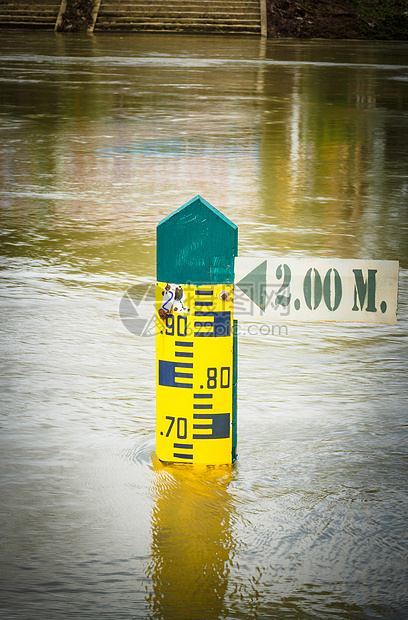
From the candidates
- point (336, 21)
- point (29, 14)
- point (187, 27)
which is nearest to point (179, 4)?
Result: point (187, 27)

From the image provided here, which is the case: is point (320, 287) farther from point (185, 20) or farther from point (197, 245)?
point (185, 20)

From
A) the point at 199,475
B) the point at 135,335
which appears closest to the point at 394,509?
the point at 199,475

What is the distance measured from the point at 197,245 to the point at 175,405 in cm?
52

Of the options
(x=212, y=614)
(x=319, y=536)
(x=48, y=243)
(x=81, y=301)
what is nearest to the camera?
(x=212, y=614)

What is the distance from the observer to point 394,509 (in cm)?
285

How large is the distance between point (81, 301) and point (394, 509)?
255 cm

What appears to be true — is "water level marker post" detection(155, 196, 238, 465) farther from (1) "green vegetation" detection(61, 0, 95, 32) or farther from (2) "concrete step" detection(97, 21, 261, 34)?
(1) "green vegetation" detection(61, 0, 95, 32)

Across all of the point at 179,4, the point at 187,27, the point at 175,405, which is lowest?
the point at 175,405

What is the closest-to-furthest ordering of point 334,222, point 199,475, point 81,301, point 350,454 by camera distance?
point 199,475, point 350,454, point 81,301, point 334,222

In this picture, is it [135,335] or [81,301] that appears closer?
[135,335]

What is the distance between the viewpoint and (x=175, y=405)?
116 inches

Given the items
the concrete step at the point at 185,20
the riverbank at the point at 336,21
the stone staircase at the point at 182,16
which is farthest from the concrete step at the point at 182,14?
the riverbank at the point at 336,21

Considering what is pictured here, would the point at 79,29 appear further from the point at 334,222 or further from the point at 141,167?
the point at 334,222

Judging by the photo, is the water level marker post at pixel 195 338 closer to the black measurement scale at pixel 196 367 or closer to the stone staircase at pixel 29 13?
the black measurement scale at pixel 196 367
